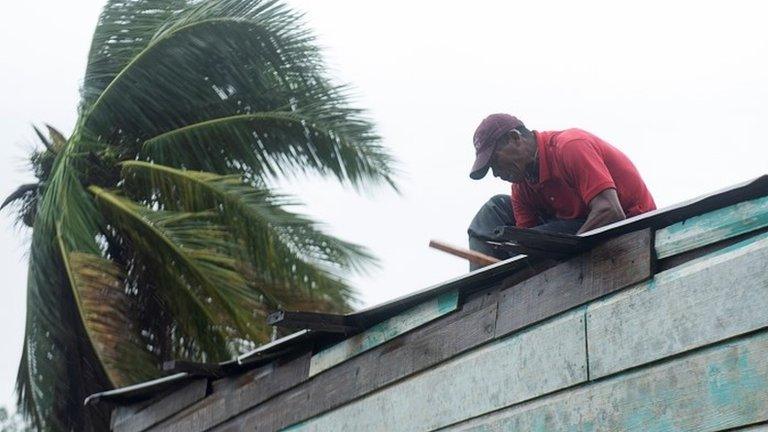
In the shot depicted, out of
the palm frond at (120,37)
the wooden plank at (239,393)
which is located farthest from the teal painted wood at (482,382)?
the palm frond at (120,37)

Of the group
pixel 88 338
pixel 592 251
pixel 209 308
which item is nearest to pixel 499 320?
pixel 592 251

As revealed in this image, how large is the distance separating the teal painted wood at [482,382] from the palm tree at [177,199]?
15.7ft

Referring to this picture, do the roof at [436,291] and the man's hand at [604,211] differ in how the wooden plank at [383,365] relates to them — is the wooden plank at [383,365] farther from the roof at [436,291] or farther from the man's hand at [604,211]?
the man's hand at [604,211]

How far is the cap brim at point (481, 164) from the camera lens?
506 cm

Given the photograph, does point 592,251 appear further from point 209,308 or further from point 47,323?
point 47,323

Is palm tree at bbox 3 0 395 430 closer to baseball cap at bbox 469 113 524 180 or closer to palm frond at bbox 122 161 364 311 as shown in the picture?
palm frond at bbox 122 161 364 311

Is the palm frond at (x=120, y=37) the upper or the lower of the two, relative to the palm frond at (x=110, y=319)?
upper

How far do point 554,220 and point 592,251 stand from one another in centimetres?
114

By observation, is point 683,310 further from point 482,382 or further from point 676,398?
point 482,382

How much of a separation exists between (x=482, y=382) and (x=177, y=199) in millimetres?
7147

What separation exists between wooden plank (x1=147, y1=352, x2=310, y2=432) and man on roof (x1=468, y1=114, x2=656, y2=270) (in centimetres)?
98

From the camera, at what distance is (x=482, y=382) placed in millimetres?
4223

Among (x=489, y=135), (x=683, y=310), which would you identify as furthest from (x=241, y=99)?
(x=683, y=310)

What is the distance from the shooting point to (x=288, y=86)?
11875 millimetres
